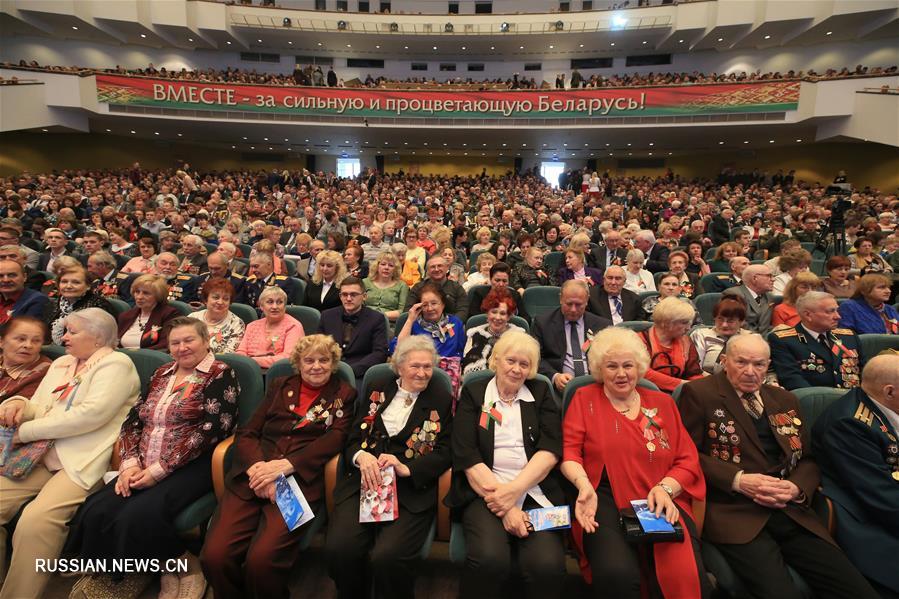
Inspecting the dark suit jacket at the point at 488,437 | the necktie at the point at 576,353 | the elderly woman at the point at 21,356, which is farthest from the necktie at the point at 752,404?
the elderly woman at the point at 21,356

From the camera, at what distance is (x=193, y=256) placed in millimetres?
4141

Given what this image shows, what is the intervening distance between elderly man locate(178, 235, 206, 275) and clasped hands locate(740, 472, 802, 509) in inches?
169

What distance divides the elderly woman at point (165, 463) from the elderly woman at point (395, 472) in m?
0.62

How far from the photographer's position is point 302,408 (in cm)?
196

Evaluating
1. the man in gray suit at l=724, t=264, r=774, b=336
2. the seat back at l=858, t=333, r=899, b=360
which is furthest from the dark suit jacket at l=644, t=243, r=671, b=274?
the seat back at l=858, t=333, r=899, b=360

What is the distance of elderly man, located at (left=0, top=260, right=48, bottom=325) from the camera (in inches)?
110

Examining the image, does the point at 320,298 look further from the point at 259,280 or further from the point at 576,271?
the point at 576,271

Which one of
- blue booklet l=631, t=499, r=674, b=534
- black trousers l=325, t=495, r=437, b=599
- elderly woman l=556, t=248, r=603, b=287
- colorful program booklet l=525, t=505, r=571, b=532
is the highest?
elderly woman l=556, t=248, r=603, b=287

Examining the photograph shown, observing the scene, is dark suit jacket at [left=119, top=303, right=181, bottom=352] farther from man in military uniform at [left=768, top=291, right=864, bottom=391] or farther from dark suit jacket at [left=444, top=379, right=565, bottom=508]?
man in military uniform at [left=768, top=291, right=864, bottom=391]

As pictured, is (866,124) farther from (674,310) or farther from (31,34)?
(31,34)

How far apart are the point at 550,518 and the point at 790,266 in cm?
347

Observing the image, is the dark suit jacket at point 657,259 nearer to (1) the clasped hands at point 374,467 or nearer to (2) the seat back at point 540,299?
(2) the seat back at point 540,299

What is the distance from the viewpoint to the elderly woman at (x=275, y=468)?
161 cm

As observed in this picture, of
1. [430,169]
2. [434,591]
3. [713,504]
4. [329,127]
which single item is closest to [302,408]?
[434,591]
